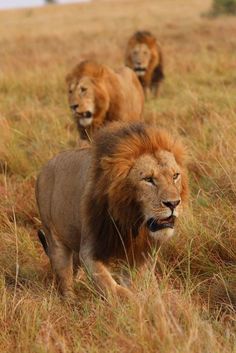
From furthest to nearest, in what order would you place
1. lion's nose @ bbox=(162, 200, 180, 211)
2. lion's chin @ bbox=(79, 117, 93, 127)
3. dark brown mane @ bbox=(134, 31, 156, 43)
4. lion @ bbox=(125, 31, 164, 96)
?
dark brown mane @ bbox=(134, 31, 156, 43), lion @ bbox=(125, 31, 164, 96), lion's chin @ bbox=(79, 117, 93, 127), lion's nose @ bbox=(162, 200, 180, 211)

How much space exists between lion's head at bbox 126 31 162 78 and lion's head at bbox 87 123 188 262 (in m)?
7.48

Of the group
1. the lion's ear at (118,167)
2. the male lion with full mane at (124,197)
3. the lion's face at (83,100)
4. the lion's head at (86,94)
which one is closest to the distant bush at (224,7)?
the lion's head at (86,94)

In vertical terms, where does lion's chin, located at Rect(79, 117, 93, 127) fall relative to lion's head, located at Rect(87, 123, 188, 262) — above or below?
below

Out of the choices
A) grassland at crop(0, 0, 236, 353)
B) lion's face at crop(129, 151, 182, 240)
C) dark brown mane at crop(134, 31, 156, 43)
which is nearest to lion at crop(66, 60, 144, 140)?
grassland at crop(0, 0, 236, 353)

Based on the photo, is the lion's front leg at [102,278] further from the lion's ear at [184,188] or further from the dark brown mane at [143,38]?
the dark brown mane at [143,38]

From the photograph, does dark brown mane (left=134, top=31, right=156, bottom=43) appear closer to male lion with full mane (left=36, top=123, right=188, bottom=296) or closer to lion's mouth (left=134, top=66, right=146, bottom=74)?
lion's mouth (left=134, top=66, right=146, bottom=74)

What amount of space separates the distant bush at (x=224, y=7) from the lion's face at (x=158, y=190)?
28595mm

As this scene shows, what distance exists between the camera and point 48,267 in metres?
4.28

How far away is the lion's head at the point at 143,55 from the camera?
10891 mm

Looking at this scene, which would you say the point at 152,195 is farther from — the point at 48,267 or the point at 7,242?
the point at 7,242

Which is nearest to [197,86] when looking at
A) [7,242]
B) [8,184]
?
[8,184]

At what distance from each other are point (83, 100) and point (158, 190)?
3738 millimetres

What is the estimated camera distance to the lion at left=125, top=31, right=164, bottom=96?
35.1 feet

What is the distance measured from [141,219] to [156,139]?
0.37m
